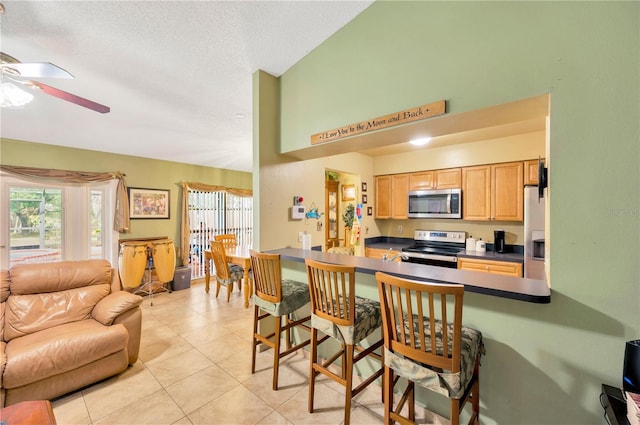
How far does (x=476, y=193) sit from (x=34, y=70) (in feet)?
15.1

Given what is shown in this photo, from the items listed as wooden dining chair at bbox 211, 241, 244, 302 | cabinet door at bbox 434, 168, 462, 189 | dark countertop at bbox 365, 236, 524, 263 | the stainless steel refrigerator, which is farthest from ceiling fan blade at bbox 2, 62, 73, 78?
cabinet door at bbox 434, 168, 462, 189

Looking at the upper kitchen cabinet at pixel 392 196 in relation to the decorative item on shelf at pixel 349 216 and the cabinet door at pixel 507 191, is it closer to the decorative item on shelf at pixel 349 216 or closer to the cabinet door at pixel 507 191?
the decorative item on shelf at pixel 349 216

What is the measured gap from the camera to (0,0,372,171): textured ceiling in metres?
1.77

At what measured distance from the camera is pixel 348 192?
15.9ft

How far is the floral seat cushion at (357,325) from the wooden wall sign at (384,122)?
4.42ft

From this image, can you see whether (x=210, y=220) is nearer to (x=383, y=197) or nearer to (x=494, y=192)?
(x=383, y=197)

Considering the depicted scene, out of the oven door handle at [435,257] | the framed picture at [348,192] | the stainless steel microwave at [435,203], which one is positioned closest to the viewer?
the oven door handle at [435,257]

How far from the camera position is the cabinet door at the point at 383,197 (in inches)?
179

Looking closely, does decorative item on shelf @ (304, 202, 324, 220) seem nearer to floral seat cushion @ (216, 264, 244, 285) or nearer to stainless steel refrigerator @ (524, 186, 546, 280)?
floral seat cushion @ (216, 264, 244, 285)

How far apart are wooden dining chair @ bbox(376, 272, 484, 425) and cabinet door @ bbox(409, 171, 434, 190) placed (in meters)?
2.98

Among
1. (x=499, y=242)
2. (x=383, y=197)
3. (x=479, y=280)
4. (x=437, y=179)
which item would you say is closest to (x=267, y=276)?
(x=479, y=280)

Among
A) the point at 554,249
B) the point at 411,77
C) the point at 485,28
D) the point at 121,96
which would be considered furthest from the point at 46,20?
the point at 554,249

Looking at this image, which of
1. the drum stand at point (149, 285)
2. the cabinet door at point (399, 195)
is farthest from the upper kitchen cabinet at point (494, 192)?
the drum stand at point (149, 285)

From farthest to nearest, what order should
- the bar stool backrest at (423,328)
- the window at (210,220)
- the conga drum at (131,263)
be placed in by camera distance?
the window at (210,220) < the conga drum at (131,263) < the bar stool backrest at (423,328)
